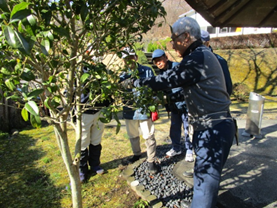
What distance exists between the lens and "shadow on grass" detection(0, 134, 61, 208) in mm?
2934

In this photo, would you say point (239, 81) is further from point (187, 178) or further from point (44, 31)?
point (44, 31)

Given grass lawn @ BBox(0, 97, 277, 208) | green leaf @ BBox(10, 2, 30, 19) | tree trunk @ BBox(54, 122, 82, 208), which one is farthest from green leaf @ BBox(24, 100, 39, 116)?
grass lawn @ BBox(0, 97, 277, 208)

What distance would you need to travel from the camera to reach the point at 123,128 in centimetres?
578

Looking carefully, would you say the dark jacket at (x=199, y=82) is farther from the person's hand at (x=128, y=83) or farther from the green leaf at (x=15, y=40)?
the green leaf at (x=15, y=40)

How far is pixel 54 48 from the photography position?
1.63 meters

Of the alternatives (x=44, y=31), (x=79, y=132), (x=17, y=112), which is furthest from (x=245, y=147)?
(x=17, y=112)

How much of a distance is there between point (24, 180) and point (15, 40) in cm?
342

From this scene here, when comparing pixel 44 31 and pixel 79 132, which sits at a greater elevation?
pixel 44 31

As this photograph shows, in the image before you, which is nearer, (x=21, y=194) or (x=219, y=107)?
(x=219, y=107)

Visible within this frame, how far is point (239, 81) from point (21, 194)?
11.0 m

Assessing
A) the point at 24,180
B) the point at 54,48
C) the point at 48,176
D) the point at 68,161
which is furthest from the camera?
the point at 48,176

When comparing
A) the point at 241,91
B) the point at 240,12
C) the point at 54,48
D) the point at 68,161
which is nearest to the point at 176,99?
the point at 240,12

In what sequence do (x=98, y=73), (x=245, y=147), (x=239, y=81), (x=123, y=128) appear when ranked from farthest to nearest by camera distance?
(x=239, y=81) → (x=123, y=128) → (x=245, y=147) → (x=98, y=73)

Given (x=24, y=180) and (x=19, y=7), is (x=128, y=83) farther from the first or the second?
(x=24, y=180)
